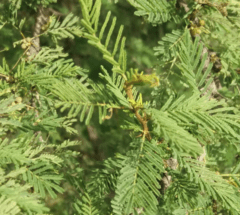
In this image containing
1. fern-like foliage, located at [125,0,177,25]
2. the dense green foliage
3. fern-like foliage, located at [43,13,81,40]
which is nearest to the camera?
the dense green foliage

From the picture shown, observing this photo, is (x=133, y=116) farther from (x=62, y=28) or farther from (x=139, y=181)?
(x=62, y=28)

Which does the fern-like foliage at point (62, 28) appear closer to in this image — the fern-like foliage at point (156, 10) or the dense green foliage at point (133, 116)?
the dense green foliage at point (133, 116)

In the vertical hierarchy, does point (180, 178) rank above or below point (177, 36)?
below

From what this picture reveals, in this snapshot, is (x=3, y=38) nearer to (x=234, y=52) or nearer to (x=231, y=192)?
(x=234, y=52)

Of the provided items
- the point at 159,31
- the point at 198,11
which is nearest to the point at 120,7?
the point at 159,31

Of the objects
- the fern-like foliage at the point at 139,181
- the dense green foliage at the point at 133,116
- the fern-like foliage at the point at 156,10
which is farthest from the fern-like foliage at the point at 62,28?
the fern-like foliage at the point at 139,181

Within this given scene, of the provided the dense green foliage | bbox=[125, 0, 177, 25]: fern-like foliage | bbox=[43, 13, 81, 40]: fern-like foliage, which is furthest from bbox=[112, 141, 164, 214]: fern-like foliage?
bbox=[43, 13, 81, 40]: fern-like foliage

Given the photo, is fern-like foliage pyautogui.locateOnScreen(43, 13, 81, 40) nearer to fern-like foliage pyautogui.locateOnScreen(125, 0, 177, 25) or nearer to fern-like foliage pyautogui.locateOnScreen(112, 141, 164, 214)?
fern-like foliage pyautogui.locateOnScreen(125, 0, 177, 25)

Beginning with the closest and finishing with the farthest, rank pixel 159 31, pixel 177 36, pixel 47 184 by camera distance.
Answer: pixel 47 184 → pixel 177 36 → pixel 159 31
